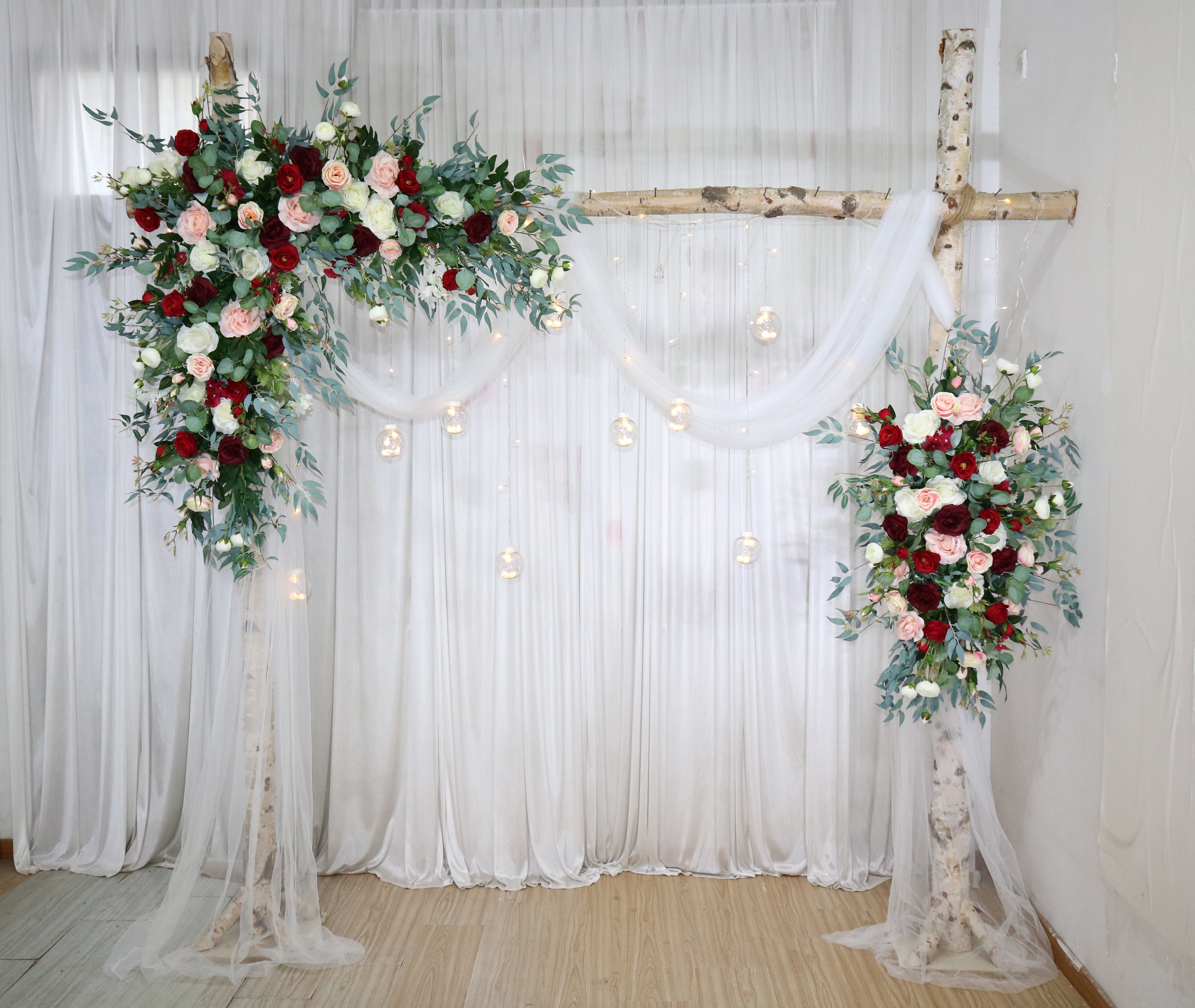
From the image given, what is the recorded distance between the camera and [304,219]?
2158mm

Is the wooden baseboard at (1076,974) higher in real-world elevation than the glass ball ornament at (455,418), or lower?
lower

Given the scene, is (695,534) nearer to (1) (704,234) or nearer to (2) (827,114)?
(1) (704,234)

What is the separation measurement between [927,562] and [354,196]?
70.0 inches

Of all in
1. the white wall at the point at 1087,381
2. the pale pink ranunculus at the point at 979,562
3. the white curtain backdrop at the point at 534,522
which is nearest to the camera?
the white wall at the point at 1087,381

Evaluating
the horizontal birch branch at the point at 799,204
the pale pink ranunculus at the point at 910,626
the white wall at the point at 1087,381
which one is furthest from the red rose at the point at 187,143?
the white wall at the point at 1087,381

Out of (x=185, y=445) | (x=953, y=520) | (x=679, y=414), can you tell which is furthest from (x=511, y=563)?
(x=953, y=520)

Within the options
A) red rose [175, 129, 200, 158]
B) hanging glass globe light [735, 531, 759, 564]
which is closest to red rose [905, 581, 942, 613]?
hanging glass globe light [735, 531, 759, 564]

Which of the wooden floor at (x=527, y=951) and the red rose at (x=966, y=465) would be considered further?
the wooden floor at (x=527, y=951)

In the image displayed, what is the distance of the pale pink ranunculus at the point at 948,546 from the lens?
6.96 ft

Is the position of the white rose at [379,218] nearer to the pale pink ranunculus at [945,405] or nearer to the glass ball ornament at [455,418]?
the glass ball ornament at [455,418]

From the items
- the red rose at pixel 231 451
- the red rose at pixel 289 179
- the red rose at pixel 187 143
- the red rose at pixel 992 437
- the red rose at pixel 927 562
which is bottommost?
the red rose at pixel 927 562

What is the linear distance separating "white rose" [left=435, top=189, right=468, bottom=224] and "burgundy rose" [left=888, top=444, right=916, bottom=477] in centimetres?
135

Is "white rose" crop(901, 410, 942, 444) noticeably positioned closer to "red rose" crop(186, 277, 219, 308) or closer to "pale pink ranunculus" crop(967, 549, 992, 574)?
"pale pink ranunculus" crop(967, 549, 992, 574)

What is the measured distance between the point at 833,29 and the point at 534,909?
314 cm
